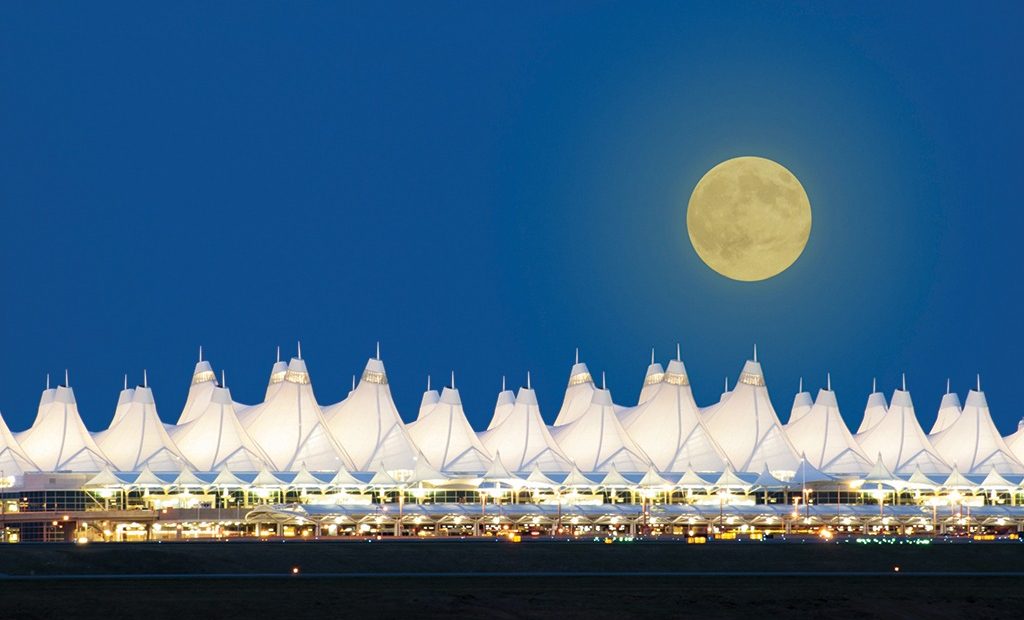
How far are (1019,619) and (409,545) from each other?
30463 mm

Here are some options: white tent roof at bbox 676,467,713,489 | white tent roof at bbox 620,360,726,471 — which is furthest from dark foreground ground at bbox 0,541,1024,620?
white tent roof at bbox 620,360,726,471

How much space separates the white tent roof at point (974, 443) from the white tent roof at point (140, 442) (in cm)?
5331

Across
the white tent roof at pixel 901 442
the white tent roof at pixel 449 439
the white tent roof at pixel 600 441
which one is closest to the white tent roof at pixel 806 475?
the white tent roof at pixel 600 441

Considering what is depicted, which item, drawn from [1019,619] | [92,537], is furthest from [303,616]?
[92,537]

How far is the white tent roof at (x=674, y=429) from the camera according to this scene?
13062 centimetres

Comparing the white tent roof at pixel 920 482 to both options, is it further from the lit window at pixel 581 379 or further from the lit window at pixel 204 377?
the lit window at pixel 204 377

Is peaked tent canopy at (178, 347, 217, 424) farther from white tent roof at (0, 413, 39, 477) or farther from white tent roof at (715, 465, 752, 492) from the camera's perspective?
white tent roof at (715, 465, 752, 492)

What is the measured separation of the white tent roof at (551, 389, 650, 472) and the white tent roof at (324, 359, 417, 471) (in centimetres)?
1154

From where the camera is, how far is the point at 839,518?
119 meters

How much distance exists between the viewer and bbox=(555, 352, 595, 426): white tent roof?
142125 mm

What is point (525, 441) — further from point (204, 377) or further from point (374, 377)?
point (204, 377)

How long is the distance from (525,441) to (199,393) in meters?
21.7

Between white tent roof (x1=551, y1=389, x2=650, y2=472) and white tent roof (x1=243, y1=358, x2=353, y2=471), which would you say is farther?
white tent roof (x1=551, y1=389, x2=650, y2=472)

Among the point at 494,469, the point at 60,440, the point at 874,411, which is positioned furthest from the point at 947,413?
the point at 60,440
